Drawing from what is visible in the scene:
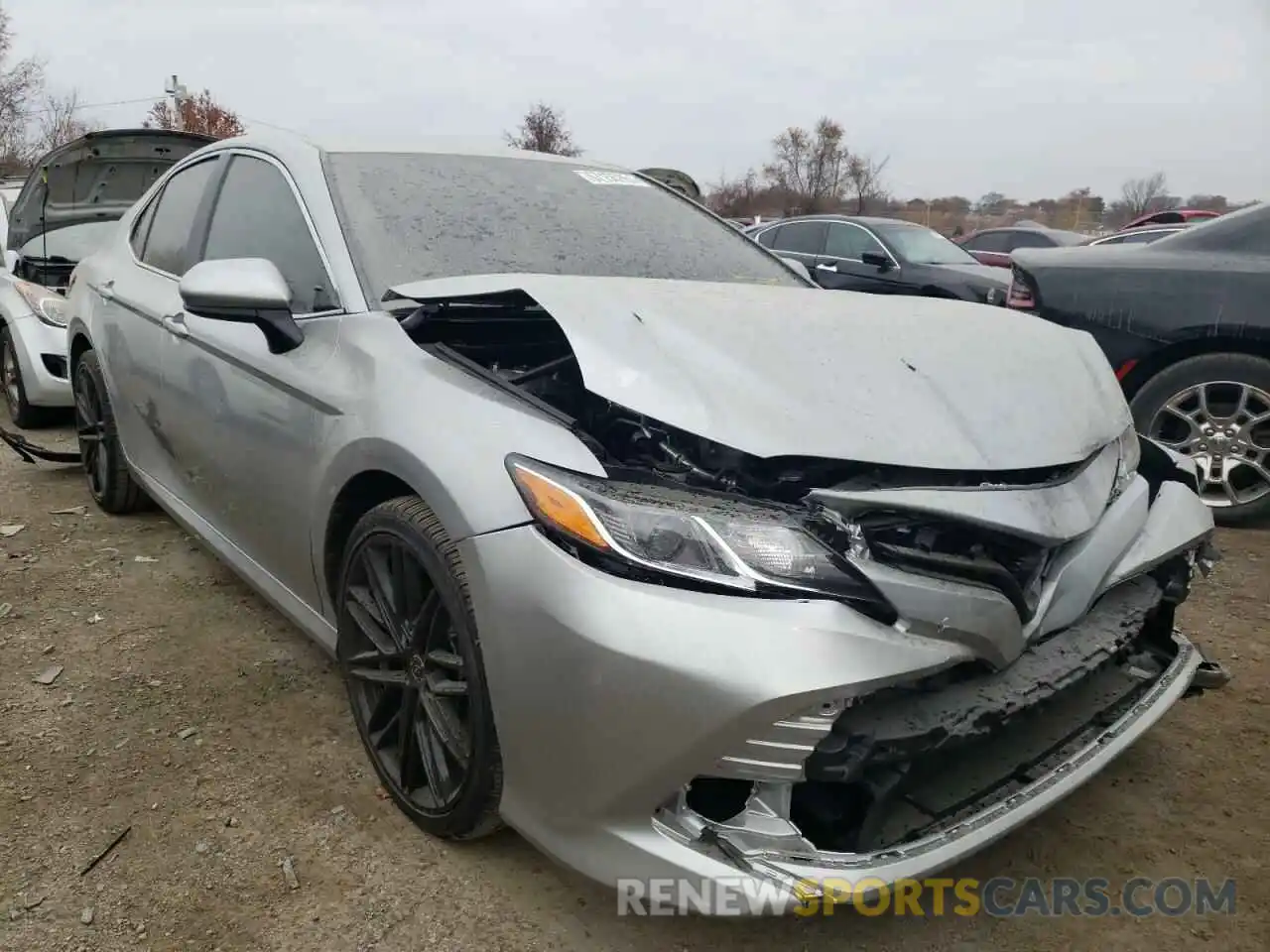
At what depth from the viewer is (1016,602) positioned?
165 cm

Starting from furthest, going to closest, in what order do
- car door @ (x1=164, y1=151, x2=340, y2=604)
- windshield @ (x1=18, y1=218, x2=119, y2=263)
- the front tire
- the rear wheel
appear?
windshield @ (x1=18, y1=218, x2=119, y2=263) → the rear wheel → car door @ (x1=164, y1=151, x2=340, y2=604) → the front tire

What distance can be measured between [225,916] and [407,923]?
37 cm

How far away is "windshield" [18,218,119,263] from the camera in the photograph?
564 centimetres

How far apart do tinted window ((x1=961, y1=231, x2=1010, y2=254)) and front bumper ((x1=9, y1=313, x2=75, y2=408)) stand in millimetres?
13492

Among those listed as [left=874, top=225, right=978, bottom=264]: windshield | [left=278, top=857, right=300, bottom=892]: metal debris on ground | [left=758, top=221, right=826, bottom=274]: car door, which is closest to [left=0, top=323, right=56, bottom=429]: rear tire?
[left=278, top=857, right=300, bottom=892]: metal debris on ground

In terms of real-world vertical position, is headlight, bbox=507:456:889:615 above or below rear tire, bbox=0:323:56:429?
above

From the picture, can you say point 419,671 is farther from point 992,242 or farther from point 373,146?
point 992,242

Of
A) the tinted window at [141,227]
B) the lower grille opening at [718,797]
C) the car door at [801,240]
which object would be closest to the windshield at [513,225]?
the lower grille opening at [718,797]

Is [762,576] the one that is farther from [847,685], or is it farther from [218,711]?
[218,711]

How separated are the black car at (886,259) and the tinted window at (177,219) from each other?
6.15 meters

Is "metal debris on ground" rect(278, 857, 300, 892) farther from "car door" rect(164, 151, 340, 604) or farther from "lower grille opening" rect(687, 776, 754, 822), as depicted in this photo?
"lower grille opening" rect(687, 776, 754, 822)

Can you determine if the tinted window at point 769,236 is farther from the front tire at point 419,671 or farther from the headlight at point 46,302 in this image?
the front tire at point 419,671

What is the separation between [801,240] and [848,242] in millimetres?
678

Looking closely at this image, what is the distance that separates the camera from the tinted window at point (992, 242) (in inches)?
607
